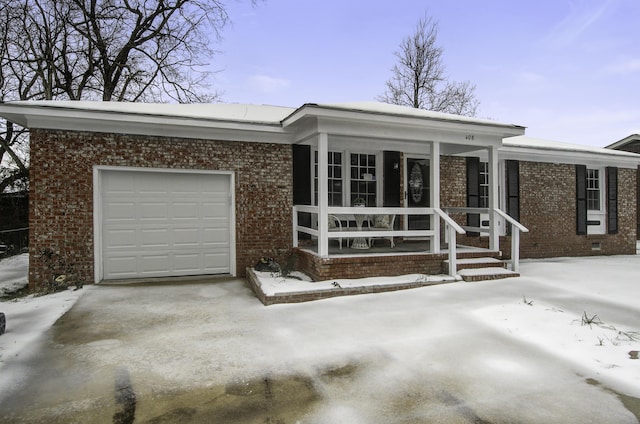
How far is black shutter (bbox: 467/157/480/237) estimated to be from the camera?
10203 millimetres

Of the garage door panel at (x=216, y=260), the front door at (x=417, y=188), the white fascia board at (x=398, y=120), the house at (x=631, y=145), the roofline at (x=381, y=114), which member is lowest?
the garage door panel at (x=216, y=260)

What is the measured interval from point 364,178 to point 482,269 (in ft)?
11.0

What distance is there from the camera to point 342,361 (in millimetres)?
3908

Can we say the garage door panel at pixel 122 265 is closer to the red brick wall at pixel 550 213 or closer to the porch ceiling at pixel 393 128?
the porch ceiling at pixel 393 128

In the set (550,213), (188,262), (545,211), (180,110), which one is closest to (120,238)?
(188,262)

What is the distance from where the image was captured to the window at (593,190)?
11812mm

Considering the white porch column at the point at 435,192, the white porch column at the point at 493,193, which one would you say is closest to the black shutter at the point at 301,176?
the white porch column at the point at 435,192

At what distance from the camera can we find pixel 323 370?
3709mm

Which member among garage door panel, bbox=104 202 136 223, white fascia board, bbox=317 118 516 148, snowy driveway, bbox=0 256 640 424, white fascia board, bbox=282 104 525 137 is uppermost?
white fascia board, bbox=282 104 525 137

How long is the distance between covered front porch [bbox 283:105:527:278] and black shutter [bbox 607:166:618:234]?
377cm

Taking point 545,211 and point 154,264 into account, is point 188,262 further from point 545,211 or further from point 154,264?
point 545,211

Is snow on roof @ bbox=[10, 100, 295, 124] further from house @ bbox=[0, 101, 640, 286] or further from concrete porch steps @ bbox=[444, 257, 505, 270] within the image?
concrete porch steps @ bbox=[444, 257, 505, 270]

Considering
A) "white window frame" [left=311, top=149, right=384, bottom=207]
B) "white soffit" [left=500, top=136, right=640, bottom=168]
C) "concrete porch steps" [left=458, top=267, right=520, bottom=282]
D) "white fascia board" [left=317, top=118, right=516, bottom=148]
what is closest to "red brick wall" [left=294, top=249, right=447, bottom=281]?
"concrete porch steps" [left=458, top=267, right=520, bottom=282]

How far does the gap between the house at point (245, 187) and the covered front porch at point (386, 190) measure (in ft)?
0.09
